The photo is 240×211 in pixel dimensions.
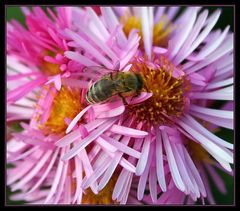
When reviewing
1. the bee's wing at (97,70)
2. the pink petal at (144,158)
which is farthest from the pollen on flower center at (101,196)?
the bee's wing at (97,70)

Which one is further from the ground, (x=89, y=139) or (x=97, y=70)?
(x=97, y=70)

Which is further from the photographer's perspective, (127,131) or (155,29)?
(155,29)

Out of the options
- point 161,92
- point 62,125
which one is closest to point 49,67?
point 62,125

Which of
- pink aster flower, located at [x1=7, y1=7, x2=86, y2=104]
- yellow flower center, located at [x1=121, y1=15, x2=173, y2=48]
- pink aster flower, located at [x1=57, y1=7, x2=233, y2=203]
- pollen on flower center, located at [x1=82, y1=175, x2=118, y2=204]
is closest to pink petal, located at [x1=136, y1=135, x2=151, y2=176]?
pink aster flower, located at [x1=57, y1=7, x2=233, y2=203]

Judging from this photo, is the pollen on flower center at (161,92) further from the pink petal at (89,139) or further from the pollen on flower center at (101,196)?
the pollen on flower center at (101,196)

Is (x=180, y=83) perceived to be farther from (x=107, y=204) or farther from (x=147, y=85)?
(x=107, y=204)

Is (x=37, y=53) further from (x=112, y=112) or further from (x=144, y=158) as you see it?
(x=144, y=158)

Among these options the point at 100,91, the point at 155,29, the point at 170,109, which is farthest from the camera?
the point at 155,29
